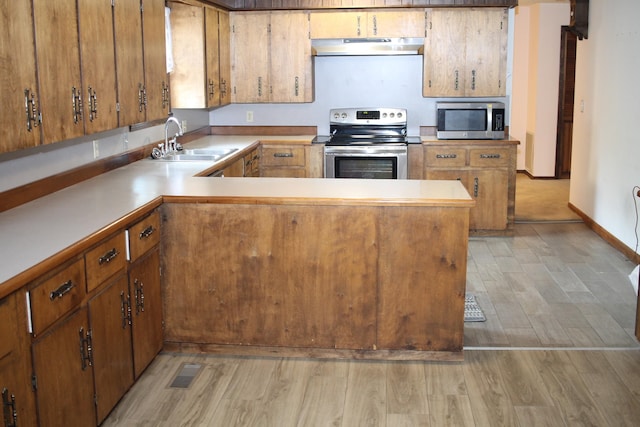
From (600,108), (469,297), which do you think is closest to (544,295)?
(469,297)

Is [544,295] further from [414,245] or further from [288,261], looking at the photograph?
[288,261]

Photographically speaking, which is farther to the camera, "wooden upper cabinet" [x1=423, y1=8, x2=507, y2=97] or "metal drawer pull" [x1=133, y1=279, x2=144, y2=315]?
"wooden upper cabinet" [x1=423, y1=8, x2=507, y2=97]

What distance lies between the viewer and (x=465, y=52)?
6.39 metres

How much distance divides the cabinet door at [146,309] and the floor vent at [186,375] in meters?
0.16

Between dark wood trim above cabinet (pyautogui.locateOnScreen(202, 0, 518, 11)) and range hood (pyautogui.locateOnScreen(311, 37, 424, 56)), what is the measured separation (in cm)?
28

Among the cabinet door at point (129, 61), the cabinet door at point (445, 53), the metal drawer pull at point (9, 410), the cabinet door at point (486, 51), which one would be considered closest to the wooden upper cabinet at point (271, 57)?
the cabinet door at point (445, 53)

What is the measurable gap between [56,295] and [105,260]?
1.41 feet

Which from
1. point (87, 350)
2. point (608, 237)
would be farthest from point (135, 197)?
point (608, 237)

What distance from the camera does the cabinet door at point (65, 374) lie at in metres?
2.52

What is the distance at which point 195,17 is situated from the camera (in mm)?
5613

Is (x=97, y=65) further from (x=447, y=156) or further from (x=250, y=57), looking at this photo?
(x=447, y=156)

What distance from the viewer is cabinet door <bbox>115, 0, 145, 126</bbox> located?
12.8 feet

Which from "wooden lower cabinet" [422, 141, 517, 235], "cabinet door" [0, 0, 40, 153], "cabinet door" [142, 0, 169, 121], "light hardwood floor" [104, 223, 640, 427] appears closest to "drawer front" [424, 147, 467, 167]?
"wooden lower cabinet" [422, 141, 517, 235]

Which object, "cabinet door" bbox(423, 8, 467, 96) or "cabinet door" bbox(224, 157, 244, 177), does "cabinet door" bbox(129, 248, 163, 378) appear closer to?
"cabinet door" bbox(224, 157, 244, 177)
